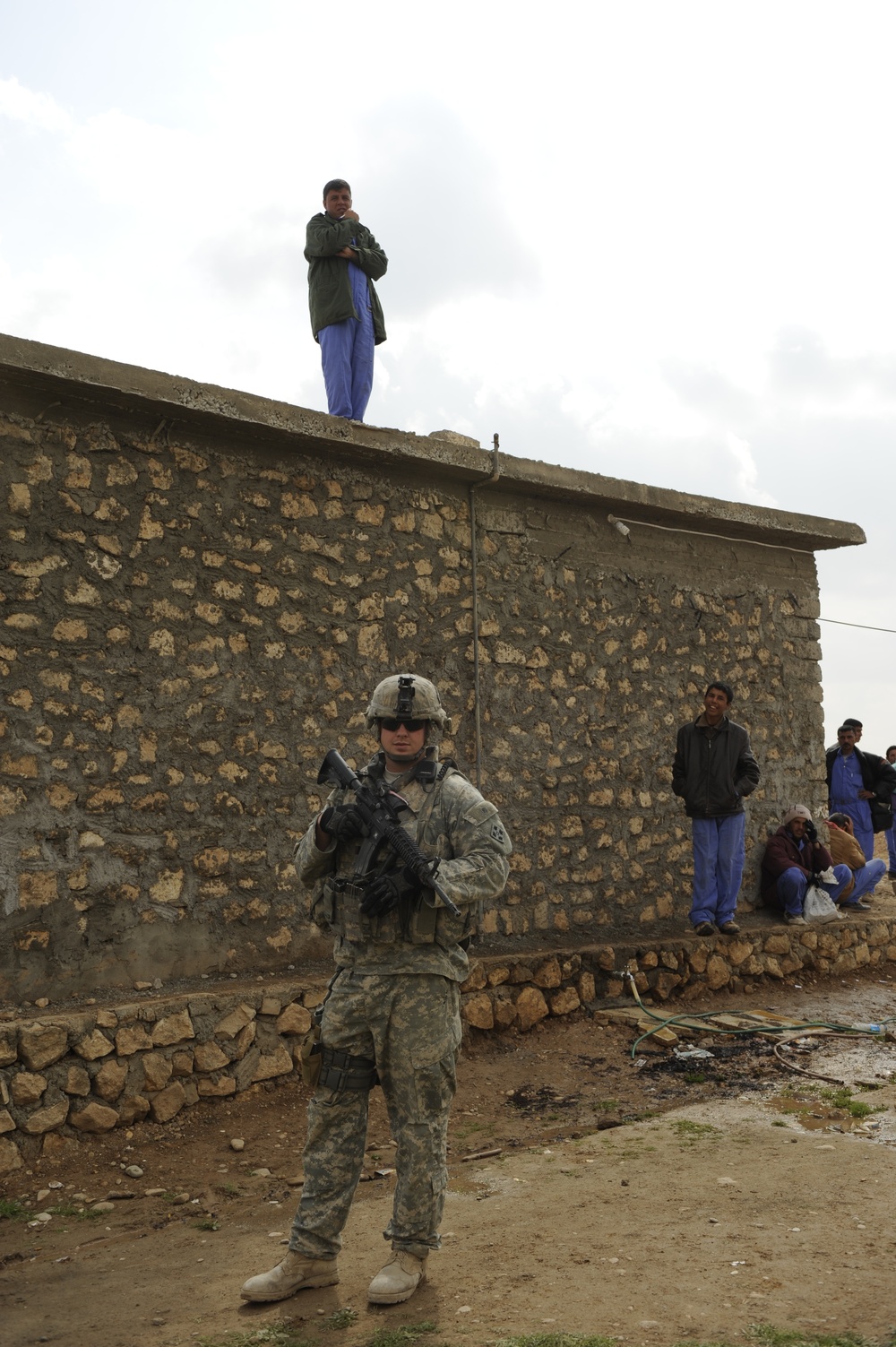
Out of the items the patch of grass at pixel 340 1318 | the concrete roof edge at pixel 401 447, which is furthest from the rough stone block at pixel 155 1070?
the concrete roof edge at pixel 401 447

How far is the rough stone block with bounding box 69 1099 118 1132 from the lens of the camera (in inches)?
202

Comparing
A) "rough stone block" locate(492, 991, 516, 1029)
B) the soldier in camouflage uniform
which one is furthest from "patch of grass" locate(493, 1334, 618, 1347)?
"rough stone block" locate(492, 991, 516, 1029)

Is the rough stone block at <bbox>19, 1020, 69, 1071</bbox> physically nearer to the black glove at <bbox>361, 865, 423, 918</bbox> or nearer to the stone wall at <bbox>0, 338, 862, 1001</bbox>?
the stone wall at <bbox>0, 338, 862, 1001</bbox>

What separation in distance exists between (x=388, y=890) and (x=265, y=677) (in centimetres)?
292

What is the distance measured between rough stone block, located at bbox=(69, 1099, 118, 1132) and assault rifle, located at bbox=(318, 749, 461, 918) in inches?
93.6

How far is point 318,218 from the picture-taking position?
24.5 ft

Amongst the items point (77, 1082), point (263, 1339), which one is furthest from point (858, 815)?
point (263, 1339)

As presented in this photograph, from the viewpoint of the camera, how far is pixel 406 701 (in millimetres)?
3715

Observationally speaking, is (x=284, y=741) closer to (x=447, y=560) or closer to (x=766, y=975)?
(x=447, y=560)

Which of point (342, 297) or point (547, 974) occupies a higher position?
point (342, 297)

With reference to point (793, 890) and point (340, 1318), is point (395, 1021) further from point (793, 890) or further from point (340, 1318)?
point (793, 890)

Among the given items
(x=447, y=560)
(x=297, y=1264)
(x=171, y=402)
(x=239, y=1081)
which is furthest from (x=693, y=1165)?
(x=171, y=402)

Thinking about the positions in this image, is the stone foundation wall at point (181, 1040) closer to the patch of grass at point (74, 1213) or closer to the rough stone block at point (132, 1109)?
the rough stone block at point (132, 1109)

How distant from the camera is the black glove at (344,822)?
3.63m
